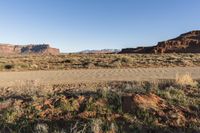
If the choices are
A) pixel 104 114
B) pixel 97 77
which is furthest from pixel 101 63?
pixel 104 114

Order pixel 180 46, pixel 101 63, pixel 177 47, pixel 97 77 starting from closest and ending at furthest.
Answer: pixel 97 77 < pixel 101 63 < pixel 177 47 < pixel 180 46

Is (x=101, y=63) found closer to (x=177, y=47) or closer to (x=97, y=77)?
(x=97, y=77)

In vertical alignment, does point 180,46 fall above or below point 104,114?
above

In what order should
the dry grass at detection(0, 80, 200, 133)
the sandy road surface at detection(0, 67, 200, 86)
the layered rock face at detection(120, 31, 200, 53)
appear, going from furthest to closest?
the layered rock face at detection(120, 31, 200, 53), the sandy road surface at detection(0, 67, 200, 86), the dry grass at detection(0, 80, 200, 133)

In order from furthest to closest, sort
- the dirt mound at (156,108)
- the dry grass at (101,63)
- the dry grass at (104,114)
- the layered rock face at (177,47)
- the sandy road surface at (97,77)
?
the layered rock face at (177,47) < the dry grass at (101,63) < the sandy road surface at (97,77) < the dirt mound at (156,108) < the dry grass at (104,114)

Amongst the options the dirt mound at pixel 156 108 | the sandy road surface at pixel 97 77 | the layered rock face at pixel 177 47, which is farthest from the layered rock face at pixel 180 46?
the dirt mound at pixel 156 108

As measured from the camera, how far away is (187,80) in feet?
44.3

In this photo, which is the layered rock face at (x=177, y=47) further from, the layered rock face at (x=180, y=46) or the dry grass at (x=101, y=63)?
Result: the dry grass at (x=101, y=63)

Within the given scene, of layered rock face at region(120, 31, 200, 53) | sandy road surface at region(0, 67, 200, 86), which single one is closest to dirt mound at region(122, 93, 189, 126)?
sandy road surface at region(0, 67, 200, 86)

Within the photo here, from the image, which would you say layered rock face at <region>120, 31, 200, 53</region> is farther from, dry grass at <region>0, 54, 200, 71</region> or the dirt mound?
the dirt mound

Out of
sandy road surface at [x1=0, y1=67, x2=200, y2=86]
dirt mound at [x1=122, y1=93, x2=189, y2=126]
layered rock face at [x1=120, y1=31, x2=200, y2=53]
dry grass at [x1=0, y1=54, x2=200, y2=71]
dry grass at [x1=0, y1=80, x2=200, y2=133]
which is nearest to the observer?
dry grass at [x1=0, y1=80, x2=200, y2=133]

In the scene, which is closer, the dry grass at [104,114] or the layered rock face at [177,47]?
the dry grass at [104,114]

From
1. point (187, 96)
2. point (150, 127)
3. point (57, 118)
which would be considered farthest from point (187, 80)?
point (57, 118)

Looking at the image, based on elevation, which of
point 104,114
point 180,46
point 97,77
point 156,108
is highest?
point 180,46
